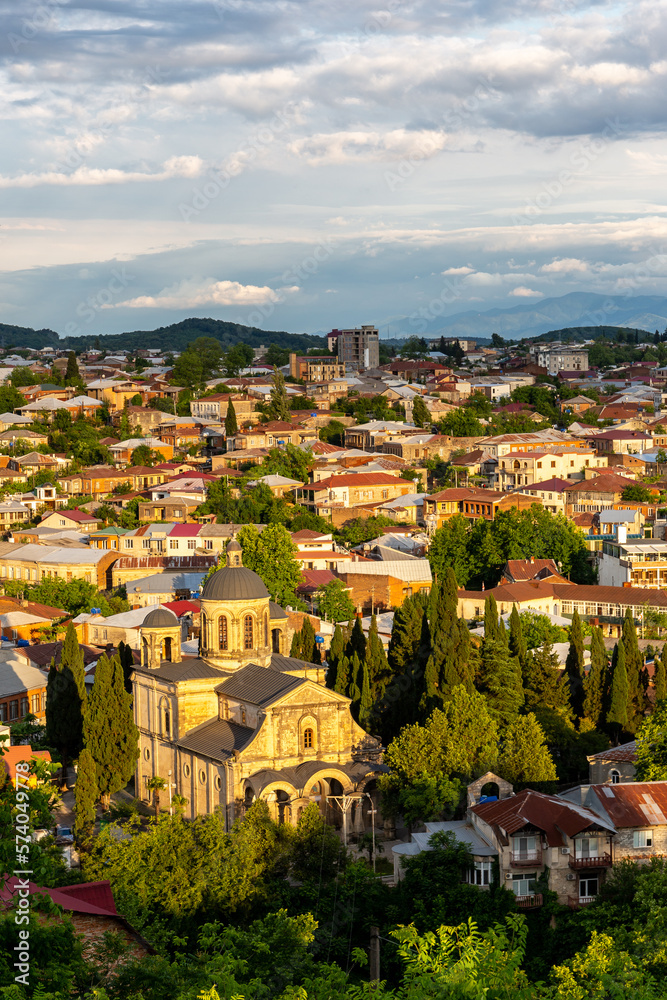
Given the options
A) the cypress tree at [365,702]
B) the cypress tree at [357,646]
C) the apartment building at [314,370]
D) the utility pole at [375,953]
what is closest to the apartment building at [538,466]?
the cypress tree at [357,646]

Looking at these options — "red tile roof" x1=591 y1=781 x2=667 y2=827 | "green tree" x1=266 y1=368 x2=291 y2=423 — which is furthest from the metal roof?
"green tree" x1=266 y1=368 x2=291 y2=423

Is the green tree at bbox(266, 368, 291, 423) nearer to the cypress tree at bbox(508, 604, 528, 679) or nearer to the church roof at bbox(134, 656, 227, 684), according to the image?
the cypress tree at bbox(508, 604, 528, 679)

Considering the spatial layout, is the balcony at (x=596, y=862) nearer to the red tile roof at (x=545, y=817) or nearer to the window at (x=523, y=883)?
the red tile roof at (x=545, y=817)

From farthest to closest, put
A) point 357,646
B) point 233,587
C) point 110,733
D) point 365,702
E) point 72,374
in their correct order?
1. point 72,374
2. point 357,646
3. point 365,702
4. point 110,733
5. point 233,587

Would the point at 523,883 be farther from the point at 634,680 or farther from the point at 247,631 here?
the point at 634,680

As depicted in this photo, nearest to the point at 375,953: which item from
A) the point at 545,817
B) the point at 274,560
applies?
the point at 545,817

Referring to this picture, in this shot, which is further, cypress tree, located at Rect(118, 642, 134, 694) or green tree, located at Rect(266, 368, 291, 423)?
green tree, located at Rect(266, 368, 291, 423)
